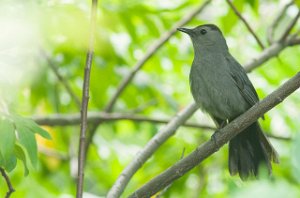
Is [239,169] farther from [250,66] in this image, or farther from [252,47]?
[252,47]

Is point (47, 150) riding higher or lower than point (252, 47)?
lower

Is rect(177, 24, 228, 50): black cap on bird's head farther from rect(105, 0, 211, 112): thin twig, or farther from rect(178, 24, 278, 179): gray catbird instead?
rect(178, 24, 278, 179): gray catbird

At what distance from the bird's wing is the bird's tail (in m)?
0.22

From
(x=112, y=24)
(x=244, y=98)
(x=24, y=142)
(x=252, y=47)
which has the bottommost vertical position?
(x=24, y=142)

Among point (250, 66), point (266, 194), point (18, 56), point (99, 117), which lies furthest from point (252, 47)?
point (266, 194)

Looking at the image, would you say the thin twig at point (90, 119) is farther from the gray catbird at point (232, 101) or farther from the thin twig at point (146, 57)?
the gray catbird at point (232, 101)

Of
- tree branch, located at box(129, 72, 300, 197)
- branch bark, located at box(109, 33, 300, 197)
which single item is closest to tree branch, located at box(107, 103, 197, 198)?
branch bark, located at box(109, 33, 300, 197)

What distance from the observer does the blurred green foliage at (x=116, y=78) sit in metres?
4.20

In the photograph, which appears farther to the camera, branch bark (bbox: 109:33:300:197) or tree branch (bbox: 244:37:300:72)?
tree branch (bbox: 244:37:300:72)

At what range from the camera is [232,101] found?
4.28 meters

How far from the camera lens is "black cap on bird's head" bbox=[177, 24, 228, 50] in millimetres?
4867

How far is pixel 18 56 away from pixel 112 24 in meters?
0.84

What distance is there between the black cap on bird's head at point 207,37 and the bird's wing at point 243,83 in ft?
1.35

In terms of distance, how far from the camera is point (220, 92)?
4.31 metres
